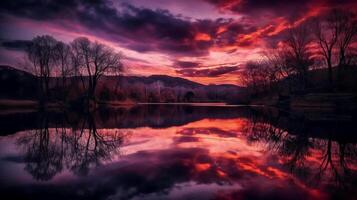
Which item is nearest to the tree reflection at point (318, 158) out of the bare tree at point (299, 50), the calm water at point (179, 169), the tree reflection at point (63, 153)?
the calm water at point (179, 169)

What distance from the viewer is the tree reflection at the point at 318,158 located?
20.4 ft

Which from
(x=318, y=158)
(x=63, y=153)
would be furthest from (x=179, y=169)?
(x=318, y=158)

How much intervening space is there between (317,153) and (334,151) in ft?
2.59

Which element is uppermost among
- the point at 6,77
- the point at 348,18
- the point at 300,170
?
the point at 348,18

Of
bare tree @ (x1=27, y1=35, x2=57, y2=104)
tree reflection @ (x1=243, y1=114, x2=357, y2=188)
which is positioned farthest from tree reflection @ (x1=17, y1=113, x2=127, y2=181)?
bare tree @ (x1=27, y1=35, x2=57, y2=104)

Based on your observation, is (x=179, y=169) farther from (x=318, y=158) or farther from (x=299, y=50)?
(x=299, y=50)

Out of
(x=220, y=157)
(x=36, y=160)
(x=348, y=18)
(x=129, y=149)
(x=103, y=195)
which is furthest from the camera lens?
(x=348, y=18)

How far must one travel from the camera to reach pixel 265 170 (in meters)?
6.87

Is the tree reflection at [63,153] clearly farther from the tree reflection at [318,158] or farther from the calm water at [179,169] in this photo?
the tree reflection at [318,158]

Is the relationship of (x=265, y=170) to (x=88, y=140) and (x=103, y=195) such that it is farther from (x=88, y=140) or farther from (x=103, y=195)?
(x=88, y=140)

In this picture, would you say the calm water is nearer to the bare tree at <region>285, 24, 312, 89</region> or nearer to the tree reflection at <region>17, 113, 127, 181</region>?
the tree reflection at <region>17, 113, 127, 181</region>

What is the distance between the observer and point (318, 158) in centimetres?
818

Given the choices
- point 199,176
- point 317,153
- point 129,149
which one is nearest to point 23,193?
point 199,176

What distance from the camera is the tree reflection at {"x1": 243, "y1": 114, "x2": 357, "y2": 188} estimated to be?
245 inches
